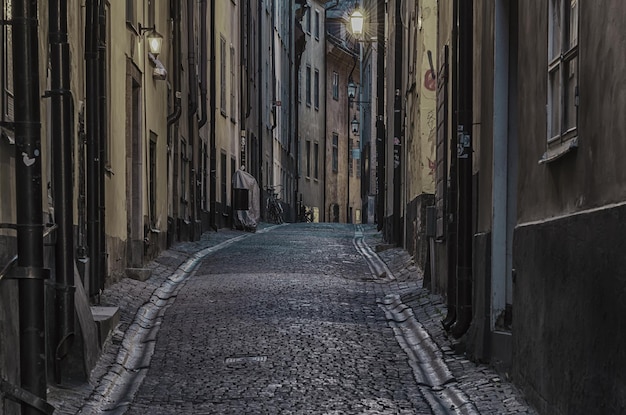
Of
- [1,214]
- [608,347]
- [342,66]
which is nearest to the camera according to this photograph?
[608,347]

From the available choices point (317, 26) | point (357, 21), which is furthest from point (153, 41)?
point (317, 26)

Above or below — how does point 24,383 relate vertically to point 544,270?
below

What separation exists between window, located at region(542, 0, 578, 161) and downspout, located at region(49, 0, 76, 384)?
11.1 feet

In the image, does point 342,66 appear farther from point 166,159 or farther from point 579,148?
point 579,148

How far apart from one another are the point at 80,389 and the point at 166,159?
1164 centimetres

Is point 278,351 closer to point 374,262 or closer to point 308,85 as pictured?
point 374,262

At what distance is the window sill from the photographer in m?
6.05

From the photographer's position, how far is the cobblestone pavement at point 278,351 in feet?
25.5

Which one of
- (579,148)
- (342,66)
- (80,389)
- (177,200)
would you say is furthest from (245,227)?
(342,66)

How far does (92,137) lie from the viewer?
11656 millimetres

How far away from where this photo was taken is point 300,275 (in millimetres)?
15789

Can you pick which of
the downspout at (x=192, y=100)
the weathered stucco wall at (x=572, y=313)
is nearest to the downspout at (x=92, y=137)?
the weathered stucco wall at (x=572, y=313)

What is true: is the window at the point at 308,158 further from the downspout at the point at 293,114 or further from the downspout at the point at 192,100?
the downspout at the point at 192,100

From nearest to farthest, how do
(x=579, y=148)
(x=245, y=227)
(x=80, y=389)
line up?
(x=579, y=148) < (x=80, y=389) < (x=245, y=227)
